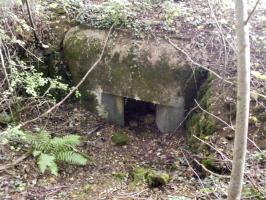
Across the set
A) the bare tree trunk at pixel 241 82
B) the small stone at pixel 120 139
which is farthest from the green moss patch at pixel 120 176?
the bare tree trunk at pixel 241 82

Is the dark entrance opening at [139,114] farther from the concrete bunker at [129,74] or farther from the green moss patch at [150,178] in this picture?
the green moss patch at [150,178]

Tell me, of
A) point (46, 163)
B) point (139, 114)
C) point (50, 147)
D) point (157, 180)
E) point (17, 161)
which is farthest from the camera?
point (139, 114)

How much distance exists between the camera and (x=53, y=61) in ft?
21.2

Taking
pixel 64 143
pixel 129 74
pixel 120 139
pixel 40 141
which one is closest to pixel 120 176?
pixel 64 143

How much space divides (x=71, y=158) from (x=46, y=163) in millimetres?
429

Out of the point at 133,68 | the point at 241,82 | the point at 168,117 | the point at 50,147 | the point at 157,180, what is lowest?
the point at 157,180

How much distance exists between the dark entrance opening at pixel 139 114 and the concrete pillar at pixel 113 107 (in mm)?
188

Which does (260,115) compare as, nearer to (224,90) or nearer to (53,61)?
(224,90)

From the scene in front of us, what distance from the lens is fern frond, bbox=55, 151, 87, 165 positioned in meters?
4.91

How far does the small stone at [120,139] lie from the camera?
5836 mm

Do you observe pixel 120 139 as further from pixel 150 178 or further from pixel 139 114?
pixel 150 178

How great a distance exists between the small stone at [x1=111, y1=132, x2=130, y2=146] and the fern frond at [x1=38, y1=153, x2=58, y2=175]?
1380 mm

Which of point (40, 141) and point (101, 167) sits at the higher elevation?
point (40, 141)

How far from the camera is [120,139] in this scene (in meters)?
5.87
